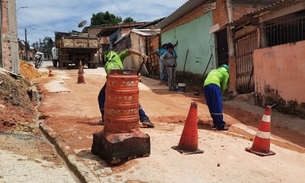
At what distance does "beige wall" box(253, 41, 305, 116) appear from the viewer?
298 inches

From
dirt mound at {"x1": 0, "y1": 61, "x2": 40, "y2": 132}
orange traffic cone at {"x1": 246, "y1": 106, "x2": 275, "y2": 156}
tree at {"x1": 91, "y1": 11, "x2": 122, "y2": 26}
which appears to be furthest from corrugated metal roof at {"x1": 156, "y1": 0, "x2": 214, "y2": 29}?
tree at {"x1": 91, "y1": 11, "x2": 122, "y2": 26}

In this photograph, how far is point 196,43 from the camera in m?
14.5

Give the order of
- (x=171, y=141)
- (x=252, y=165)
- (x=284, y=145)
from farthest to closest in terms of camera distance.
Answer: (x=284, y=145), (x=171, y=141), (x=252, y=165)

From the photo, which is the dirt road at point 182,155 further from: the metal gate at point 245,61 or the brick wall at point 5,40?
the brick wall at point 5,40

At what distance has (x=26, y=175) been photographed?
3.60 meters

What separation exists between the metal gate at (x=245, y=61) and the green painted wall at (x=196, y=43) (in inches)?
72.2

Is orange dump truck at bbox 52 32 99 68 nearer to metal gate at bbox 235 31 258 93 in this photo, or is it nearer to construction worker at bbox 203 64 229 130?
metal gate at bbox 235 31 258 93

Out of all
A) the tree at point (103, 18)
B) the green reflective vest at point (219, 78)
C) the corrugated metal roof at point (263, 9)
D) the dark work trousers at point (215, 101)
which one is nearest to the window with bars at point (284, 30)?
the corrugated metal roof at point (263, 9)

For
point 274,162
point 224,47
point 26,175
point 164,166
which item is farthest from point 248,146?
point 224,47

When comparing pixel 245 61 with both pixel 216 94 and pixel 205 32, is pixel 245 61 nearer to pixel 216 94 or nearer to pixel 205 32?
pixel 205 32

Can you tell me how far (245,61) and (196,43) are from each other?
416 centimetres

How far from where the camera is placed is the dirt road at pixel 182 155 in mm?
3814

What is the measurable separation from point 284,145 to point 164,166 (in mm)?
2872

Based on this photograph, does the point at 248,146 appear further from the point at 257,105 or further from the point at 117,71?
the point at 257,105
